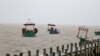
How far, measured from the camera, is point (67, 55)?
41.5 feet

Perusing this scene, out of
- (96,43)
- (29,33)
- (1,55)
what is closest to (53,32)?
(29,33)

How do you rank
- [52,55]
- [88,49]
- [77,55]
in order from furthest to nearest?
[88,49] → [77,55] → [52,55]

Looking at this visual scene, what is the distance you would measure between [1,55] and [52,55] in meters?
13.4

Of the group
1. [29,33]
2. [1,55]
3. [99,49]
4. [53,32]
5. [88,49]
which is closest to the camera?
[88,49]

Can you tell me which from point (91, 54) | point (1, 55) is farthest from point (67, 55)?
point (1, 55)

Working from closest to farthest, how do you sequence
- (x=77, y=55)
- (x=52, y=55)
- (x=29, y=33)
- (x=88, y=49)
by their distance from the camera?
(x=52, y=55), (x=77, y=55), (x=88, y=49), (x=29, y=33)

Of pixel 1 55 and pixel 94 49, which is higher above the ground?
pixel 94 49

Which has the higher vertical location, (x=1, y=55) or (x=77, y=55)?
(x=77, y=55)

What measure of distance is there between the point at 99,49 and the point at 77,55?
2.98 meters

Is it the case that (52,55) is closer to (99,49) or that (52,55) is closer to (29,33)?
(99,49)

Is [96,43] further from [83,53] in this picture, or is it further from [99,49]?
[83,53]

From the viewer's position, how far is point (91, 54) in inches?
585

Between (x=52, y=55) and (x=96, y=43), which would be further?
(x=96, y=43)

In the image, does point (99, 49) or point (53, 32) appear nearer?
point (99, 49)
